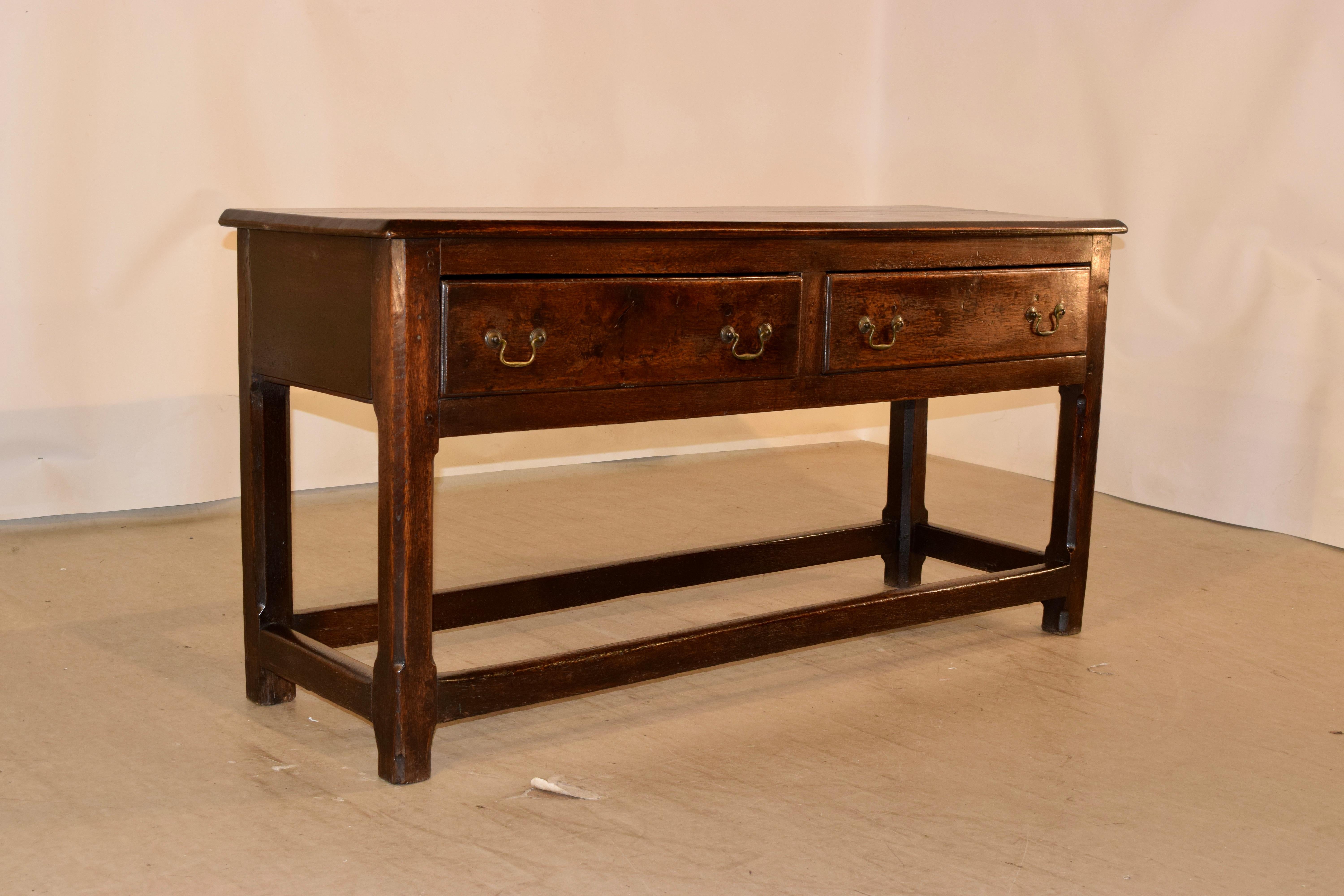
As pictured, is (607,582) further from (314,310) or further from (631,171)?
(631,171)

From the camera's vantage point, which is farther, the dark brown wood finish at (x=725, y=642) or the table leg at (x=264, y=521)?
the table leg at (x=264, y=521)

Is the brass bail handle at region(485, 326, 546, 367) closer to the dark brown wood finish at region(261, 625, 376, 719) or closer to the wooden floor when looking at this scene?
the dark brown wood finish at region(261, 625, 376, 719)

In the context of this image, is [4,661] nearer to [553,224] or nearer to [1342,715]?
[553,224]

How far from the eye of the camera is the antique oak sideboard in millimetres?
2113

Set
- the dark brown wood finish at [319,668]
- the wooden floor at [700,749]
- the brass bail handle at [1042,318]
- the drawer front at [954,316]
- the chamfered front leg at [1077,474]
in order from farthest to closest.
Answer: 1. the chamfered front leg at [1077,474]
2. the brass bail handle at [1042,318]
3. the drawer front at [954,316]
4. the dark brown wood finish at [319,668]
5. the wooden floor at [700,749]

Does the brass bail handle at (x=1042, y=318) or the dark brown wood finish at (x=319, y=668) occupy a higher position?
the brass bail handle at (x=1042, y=318)

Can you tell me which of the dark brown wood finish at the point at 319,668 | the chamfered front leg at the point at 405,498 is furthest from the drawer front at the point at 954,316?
the dark brown wood finish at the point at 319,668

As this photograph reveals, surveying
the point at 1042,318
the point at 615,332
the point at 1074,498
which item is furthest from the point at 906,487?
the point at 615,332

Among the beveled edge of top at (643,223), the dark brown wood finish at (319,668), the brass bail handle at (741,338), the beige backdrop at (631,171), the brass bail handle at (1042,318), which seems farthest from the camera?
the beige backdrop at (631,171)

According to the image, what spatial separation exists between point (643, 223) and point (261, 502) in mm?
875

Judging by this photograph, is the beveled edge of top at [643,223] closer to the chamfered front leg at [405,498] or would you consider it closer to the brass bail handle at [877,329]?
the chamfered front leg at [405,498]

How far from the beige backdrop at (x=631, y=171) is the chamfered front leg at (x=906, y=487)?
153 cm

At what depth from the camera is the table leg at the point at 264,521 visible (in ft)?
8.05

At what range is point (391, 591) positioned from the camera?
216 centimetres
